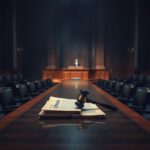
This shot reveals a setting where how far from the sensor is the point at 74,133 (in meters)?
1.62

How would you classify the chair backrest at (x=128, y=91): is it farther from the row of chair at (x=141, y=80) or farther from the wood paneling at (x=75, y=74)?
the wood paneling at (x=75, y=74)

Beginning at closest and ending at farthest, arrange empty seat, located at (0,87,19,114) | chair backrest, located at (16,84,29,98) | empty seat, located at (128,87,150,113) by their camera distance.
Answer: empty seat, located at (0,87,19,114) → empty seat, located at (128,87,150,113) → chair backrest, located at (16,84,29,98)

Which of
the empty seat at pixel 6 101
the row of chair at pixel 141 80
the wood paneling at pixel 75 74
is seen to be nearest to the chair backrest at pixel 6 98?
the empty seat at pixel 6 101

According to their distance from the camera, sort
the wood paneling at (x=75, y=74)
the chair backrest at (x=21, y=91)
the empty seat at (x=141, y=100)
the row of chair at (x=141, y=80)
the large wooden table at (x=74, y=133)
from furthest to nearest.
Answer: the wood paneling at (x=75, y=74) < the row of chair at (x=141, y=80) < the chair backrest at (x=21, y=91) < the empty seat at (x=141, y=100) < the large wooden table at (x=74, y=133)

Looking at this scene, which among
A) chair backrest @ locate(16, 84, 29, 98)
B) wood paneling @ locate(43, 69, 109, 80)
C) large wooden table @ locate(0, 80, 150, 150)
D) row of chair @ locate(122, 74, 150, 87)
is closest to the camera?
large wooden table @ locate(0, 80, 150, 150)

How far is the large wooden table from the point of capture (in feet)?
4.52

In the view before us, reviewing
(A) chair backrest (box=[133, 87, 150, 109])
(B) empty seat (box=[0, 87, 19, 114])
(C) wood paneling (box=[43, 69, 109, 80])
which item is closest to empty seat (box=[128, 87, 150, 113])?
(A) chair backrest (box=[133, 87, 150, 109])

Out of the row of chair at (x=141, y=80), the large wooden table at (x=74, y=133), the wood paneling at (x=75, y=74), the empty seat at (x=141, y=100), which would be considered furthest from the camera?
the wood paneling at (x=75, y=74)

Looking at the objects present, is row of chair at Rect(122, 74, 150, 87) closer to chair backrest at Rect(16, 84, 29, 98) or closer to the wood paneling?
the wood paneling

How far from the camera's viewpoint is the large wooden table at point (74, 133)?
54.3 inches

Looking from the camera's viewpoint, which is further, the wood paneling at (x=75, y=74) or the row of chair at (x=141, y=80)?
the wood paneling at (x=75, y=74)

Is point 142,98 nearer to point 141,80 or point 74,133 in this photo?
point 74,133

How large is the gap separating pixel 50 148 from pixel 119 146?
305 millimetres

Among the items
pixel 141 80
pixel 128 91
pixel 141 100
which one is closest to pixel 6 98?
pixel 141 100
